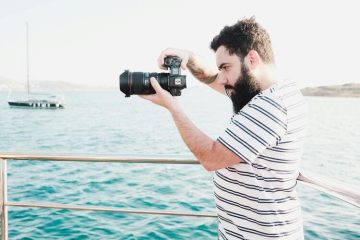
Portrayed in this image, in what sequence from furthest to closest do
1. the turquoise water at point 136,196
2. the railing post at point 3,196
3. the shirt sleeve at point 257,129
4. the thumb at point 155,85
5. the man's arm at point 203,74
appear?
the turquoise water at point 136,196 → the railing post at point 3,196 → the man's arm at point 203,74 → the thumb at point 155,85 → the shirt sleeve at point 257,129

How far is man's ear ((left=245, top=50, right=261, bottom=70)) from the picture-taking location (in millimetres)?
1182

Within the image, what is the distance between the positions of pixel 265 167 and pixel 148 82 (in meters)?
0.54

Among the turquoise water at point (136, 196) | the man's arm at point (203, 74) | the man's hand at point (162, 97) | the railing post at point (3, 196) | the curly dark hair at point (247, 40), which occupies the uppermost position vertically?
the curly dark hair at point (247, 40)

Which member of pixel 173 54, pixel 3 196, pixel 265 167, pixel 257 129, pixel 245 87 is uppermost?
pixel 173 54

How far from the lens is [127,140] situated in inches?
1112

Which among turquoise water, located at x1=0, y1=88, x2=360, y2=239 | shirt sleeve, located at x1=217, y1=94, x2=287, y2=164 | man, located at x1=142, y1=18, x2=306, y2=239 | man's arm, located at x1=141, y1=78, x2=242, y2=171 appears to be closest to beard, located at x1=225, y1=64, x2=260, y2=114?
man, located at x1=142, y1=18, x2=306, y2=239

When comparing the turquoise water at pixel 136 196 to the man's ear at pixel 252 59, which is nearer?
the man's ear at pixel 252 59

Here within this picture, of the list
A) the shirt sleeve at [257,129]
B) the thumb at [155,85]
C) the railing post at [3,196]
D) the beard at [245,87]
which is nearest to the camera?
the shirt sleeve at [257,129]

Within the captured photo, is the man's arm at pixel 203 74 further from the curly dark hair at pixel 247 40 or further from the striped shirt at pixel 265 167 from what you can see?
the striped shirt at pixel 265 167

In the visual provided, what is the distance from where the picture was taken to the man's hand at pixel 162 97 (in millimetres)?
1247

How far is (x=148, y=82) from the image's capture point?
1.36 meters

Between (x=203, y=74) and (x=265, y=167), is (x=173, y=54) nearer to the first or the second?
(x=203, y=74)

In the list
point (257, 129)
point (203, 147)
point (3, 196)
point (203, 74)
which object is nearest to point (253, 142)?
point (257, 129)

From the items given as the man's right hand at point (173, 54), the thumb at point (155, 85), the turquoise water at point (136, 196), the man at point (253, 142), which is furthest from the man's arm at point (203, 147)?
the turquoise water at point (136, 196)
